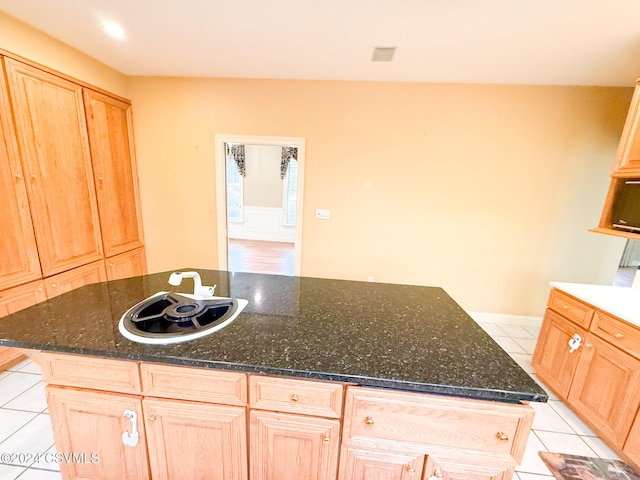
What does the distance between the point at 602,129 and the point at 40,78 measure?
16.8ft

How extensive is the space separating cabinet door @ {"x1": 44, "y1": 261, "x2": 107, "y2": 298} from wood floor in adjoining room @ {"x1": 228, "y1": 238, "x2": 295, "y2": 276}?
1593 millimetres

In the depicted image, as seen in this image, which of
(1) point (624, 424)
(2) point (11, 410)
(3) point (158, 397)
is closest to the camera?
(3) point (158, 397)

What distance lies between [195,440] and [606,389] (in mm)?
2288

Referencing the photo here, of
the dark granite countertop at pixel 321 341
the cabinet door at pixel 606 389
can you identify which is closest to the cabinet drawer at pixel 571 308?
the cabinet door at pixel 606 389

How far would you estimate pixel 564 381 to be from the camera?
70.6 inches

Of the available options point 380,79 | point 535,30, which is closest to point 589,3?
point 535,30

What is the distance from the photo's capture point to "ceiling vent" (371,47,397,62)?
2102 millimetres

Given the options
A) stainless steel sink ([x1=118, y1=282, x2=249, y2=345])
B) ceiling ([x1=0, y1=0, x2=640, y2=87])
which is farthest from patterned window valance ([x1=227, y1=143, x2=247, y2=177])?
stainless steel sink ([x1=118, y1=282, x2=249, y2=345])

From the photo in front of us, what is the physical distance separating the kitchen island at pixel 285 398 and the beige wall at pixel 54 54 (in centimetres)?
219

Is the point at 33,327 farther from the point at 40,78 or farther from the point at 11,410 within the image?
the point at 40,78

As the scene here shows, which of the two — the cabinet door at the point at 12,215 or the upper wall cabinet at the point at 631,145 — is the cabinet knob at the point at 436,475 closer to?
the upper wall cabinet at the point at 631,145

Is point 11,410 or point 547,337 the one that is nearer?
point 11,410

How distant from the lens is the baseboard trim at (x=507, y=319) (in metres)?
2.98

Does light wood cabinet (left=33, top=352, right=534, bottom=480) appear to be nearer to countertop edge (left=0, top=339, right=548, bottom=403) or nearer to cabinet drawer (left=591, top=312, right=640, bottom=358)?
countertop edge (left=0, top=339, right=548, bottom=403)
